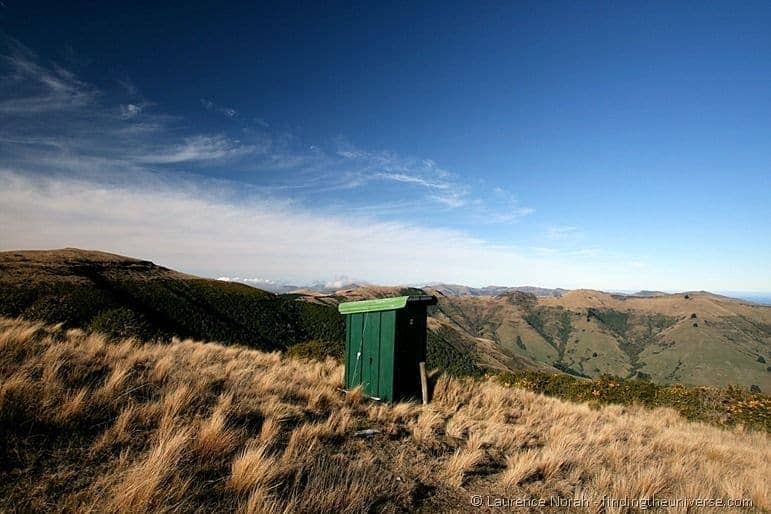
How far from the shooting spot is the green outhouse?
340 inches

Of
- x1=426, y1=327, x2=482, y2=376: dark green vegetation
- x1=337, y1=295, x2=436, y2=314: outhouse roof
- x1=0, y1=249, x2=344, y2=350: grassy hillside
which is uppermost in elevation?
x1=337, y1=295, x2=436, y2=314: outhouse roof

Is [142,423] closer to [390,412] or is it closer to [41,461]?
[41,461]

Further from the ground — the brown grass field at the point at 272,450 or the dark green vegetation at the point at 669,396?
the brown grass field at the point at 272,450

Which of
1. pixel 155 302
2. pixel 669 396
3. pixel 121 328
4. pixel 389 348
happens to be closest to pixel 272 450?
pixel 389 348

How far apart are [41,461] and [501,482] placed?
4926 mm

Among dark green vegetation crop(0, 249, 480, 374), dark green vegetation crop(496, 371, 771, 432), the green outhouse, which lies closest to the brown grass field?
the green outhouse

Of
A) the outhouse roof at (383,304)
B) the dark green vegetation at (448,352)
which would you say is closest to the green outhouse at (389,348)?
the outhouse roof at (383,304)

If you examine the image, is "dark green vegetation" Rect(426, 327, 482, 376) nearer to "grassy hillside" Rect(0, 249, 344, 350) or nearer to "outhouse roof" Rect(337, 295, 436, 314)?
"grassy hillside" Rect(0, 249, 344, 350)

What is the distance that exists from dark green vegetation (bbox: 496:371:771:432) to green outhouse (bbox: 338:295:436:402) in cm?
816

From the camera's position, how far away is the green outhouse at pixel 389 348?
8.65 m

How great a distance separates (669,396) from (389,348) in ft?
40.9

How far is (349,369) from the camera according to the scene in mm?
9688

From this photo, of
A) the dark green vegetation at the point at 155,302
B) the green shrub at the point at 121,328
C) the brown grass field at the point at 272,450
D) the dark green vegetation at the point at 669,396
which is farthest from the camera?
the dark green vegetation at the point at 155,302

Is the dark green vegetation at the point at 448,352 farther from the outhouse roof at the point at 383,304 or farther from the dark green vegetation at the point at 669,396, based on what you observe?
the outhouse roof at the point at 383,304
